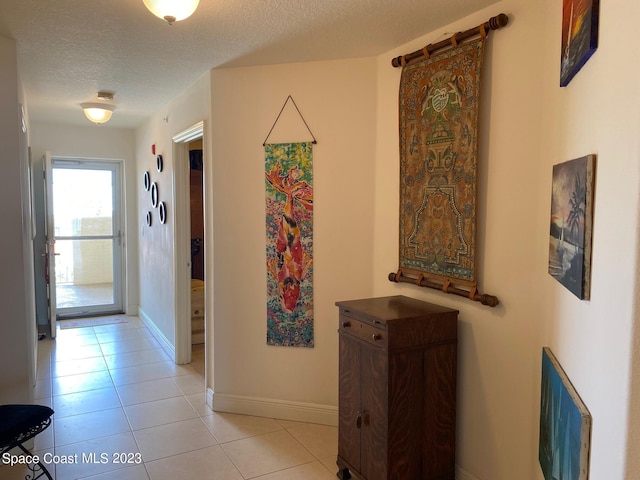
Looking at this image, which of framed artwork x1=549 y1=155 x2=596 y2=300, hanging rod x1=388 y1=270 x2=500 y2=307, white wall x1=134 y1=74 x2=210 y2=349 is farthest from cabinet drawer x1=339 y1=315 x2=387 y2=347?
white wall x1=134 y1=74 x2=210 y2=349

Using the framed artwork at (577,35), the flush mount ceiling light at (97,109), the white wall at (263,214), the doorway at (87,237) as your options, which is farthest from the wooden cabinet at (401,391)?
the doorway at (87,237)

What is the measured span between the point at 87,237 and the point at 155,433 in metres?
3.76

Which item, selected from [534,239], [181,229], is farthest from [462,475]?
[181,229]

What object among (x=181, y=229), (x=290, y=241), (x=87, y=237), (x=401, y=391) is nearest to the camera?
(x=401, y=391)

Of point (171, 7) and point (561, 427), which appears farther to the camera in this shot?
point (171, 7)

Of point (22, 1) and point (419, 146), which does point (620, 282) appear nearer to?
point (419, 146)

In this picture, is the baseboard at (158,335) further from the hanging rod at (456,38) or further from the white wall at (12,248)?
the hanging rod at (456,38)

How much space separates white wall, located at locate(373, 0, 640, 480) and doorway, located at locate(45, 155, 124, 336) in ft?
14.7

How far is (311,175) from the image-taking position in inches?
121

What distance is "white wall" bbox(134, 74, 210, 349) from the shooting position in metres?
3.74

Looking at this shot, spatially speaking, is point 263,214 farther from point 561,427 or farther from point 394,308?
point 561,427

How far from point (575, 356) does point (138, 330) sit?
495 cm

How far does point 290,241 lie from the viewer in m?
3.14

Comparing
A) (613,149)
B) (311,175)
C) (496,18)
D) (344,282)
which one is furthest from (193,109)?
(613,149)
